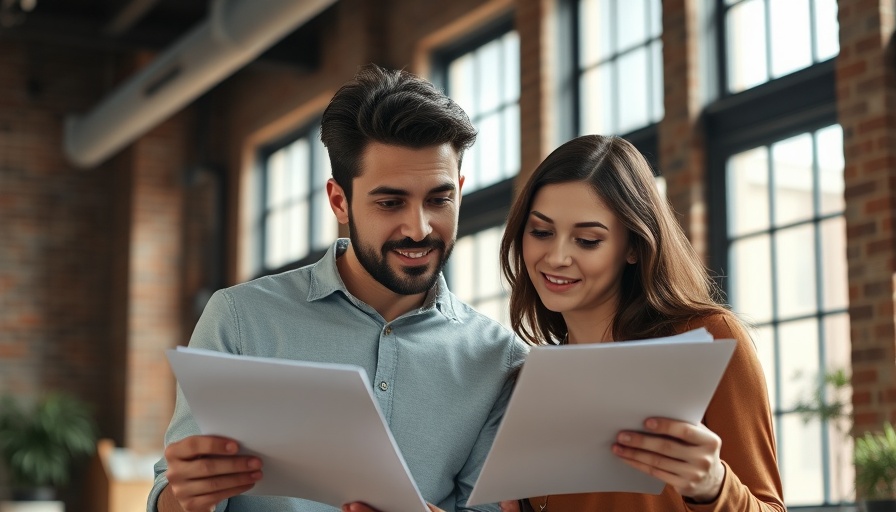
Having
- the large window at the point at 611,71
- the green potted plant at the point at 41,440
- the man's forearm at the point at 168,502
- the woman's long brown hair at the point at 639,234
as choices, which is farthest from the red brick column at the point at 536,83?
the green potted plant at the point at 41,440

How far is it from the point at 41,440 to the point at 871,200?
712cm

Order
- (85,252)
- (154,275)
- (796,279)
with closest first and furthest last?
(796,279), (154,275), (85,252)

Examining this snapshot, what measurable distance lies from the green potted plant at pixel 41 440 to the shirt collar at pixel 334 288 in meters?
7.63

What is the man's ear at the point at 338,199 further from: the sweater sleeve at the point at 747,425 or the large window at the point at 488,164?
the large window at the point at 488,164

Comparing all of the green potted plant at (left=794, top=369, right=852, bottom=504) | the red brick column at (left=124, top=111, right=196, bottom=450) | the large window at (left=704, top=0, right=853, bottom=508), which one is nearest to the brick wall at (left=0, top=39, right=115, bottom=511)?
the red brick column at (left=124, top=111, right=196, bottom=450)

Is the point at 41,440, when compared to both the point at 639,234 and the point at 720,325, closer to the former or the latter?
the point at 639,234

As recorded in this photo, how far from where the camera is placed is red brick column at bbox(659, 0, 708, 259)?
5223 mm

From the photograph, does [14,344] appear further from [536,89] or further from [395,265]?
[395,265]

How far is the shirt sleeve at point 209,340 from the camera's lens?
79.1 inches

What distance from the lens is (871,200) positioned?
4.34m

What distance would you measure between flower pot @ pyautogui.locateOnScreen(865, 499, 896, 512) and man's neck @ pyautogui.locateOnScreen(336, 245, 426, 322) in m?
2.06

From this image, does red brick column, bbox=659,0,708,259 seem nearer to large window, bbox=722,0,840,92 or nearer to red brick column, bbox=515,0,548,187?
large window, bbox=722,0,840,92

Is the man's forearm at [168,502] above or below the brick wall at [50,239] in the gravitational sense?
below

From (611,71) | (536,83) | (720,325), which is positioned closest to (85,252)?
(536,83)
